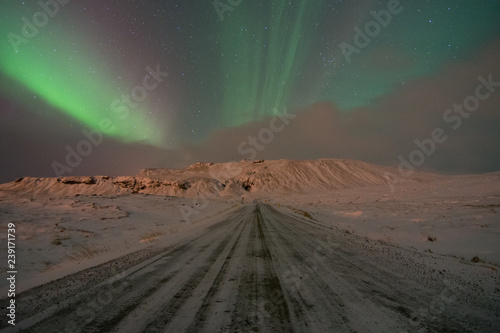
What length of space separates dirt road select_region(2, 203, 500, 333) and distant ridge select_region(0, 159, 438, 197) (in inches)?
3793

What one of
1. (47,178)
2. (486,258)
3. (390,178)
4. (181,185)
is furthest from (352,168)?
(47,178)

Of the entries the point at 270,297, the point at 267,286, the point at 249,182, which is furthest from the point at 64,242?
the point at 249,182

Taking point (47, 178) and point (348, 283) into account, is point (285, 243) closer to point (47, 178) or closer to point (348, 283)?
point (348, 283)

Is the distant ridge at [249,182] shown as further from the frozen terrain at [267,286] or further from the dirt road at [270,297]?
the dirt road at [270,297]

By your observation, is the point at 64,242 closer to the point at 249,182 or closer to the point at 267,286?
the point at 267,286

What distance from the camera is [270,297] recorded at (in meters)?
3.57

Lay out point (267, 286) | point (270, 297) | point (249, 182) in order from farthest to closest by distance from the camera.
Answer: point (249, 182)
point (267, 286)
point (270, 297)

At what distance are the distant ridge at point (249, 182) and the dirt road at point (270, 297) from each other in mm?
96333

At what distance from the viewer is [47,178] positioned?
134 meters

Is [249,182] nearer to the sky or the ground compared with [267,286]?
nearer to the sky

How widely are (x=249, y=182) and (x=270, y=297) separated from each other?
11749cm

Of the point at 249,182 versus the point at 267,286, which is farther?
the point at 249,182

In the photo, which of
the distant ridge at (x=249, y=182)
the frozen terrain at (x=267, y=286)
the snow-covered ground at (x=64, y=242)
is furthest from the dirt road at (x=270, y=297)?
the distant ridge at (x=249, y=182)

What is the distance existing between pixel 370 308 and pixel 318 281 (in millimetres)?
1231
